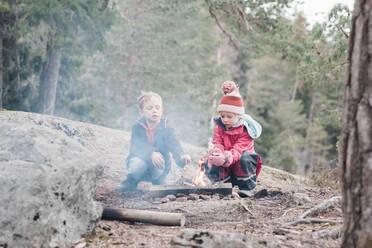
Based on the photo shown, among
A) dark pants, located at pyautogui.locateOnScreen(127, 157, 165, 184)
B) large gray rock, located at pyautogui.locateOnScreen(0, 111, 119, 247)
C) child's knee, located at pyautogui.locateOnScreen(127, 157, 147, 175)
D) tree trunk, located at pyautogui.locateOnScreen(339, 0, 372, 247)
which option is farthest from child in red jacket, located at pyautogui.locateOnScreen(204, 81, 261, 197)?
tree trunk, located at pyautogui.locateOnScreen(339, 0, 372, 247)

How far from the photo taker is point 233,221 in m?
3.51

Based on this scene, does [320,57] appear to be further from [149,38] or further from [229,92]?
[149,38]

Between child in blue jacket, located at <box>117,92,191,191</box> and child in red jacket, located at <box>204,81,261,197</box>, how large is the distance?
0.57 meters

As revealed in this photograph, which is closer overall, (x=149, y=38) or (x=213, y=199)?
(x=213, y=199)

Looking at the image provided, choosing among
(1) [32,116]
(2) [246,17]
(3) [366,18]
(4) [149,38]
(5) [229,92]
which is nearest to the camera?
(3) [366,18]

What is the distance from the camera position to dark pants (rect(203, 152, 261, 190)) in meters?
4.77

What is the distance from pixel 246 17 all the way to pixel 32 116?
624cm

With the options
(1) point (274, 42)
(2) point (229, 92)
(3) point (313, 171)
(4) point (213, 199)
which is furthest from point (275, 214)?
(1) point (274, 42)

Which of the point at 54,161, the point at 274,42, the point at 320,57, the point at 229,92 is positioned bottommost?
the point at 54,161

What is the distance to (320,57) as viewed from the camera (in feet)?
25.5

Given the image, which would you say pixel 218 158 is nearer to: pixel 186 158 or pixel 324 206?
pixel 186 158

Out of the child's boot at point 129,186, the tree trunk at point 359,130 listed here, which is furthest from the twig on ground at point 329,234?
the child's boot at point 129,186

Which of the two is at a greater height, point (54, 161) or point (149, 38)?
point (149, 38)

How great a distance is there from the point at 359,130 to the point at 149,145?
3599 mm
